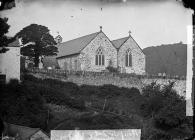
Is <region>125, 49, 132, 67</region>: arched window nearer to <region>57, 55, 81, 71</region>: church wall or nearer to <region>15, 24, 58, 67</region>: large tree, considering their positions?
<region>57, 55, 81, 71</region>: church wall

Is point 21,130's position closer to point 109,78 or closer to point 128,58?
point 109,78

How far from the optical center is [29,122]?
271 inches

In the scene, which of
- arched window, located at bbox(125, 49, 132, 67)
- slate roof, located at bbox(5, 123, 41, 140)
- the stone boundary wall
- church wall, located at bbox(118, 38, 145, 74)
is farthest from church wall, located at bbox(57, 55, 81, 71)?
slate roof, located at bbox(5, 123, 41, 140)

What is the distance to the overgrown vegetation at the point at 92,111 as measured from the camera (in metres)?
6.56

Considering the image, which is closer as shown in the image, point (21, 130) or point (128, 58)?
point (21, 130)

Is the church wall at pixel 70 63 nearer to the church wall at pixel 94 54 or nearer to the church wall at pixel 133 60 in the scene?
the church wall at pixel 94 54

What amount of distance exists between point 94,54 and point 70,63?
2631 millimetres

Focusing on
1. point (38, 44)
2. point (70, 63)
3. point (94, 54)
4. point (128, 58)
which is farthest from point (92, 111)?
point (128, 58)

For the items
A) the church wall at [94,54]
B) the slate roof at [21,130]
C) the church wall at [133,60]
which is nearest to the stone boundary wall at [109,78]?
the church wall at [94,54]

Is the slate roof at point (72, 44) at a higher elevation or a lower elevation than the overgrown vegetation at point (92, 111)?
higher

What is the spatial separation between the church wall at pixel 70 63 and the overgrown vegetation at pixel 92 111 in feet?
13.3

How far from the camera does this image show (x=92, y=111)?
7.41 m

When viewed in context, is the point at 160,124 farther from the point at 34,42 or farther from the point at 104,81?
the point at 104,81

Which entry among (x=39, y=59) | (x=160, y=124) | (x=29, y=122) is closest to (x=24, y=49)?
(x=39, y=59)
